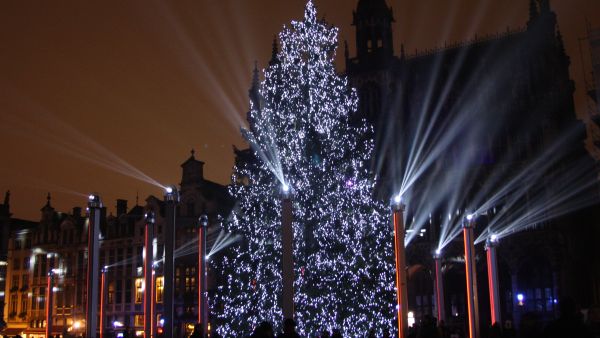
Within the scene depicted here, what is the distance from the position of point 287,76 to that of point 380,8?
26134 mm

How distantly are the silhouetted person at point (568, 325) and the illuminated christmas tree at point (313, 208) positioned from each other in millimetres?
20722

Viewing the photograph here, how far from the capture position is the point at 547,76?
157ft

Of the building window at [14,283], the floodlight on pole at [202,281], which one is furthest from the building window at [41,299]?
the floodlight on pole at [202,281]

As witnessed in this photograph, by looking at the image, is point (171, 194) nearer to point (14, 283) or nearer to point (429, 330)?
point (429, 330)

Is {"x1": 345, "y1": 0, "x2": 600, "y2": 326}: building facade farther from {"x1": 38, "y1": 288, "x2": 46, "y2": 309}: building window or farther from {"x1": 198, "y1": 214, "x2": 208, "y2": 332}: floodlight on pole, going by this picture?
{"x1": 38, "y1": 288, "x2": 46, "y2": 309}: building window

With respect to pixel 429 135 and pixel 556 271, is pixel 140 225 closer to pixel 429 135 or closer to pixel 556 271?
pixel 429 135

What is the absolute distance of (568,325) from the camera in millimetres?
7711

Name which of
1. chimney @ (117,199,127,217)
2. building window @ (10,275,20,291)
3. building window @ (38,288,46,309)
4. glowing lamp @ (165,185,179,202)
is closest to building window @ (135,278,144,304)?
chimney @ (117,199,127,217)

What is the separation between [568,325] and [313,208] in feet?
70.0

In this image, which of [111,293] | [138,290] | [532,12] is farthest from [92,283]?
[111,293]

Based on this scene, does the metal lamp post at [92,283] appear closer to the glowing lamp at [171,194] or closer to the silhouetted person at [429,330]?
the glowing lamp at [171,194]

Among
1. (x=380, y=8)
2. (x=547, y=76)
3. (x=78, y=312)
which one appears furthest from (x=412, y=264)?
(x=78, y=312)

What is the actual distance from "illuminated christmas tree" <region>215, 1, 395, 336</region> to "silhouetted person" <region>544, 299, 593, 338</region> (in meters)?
20.7

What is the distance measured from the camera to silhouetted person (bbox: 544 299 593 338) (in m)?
7.68
